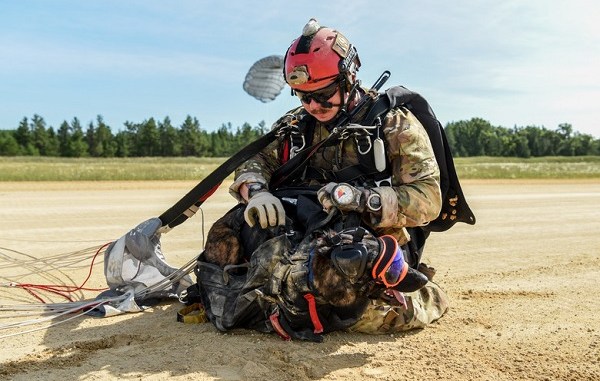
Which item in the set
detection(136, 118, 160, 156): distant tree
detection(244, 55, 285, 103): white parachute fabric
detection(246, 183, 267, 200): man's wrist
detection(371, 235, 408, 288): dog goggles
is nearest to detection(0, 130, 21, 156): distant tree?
detection(136, 118, 160, 156): distant tree

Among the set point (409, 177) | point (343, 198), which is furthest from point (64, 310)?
point (409, 177)

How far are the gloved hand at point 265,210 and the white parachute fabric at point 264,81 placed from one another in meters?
14.3

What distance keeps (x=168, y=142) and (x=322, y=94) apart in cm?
10128

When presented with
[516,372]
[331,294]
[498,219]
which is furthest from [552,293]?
[498,219]

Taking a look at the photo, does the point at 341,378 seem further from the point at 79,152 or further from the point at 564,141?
the point at 564,141

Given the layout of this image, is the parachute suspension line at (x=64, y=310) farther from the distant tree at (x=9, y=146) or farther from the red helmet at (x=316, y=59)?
the distant tree at (x=9, y=146)

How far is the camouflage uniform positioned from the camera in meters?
3.94

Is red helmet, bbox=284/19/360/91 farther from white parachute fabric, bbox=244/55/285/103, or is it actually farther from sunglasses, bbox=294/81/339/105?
white parachute fabric, bbox=244/55/285/103

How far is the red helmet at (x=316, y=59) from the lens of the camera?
416cm

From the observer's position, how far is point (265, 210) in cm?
404

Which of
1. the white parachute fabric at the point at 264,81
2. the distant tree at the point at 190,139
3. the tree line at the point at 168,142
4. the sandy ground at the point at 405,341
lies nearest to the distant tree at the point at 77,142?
the tree line at the point at 168,142

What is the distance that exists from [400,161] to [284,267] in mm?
1084

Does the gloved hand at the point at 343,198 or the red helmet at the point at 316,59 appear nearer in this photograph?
the gloved hand at the point at 343,198

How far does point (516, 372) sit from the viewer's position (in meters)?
3.40
